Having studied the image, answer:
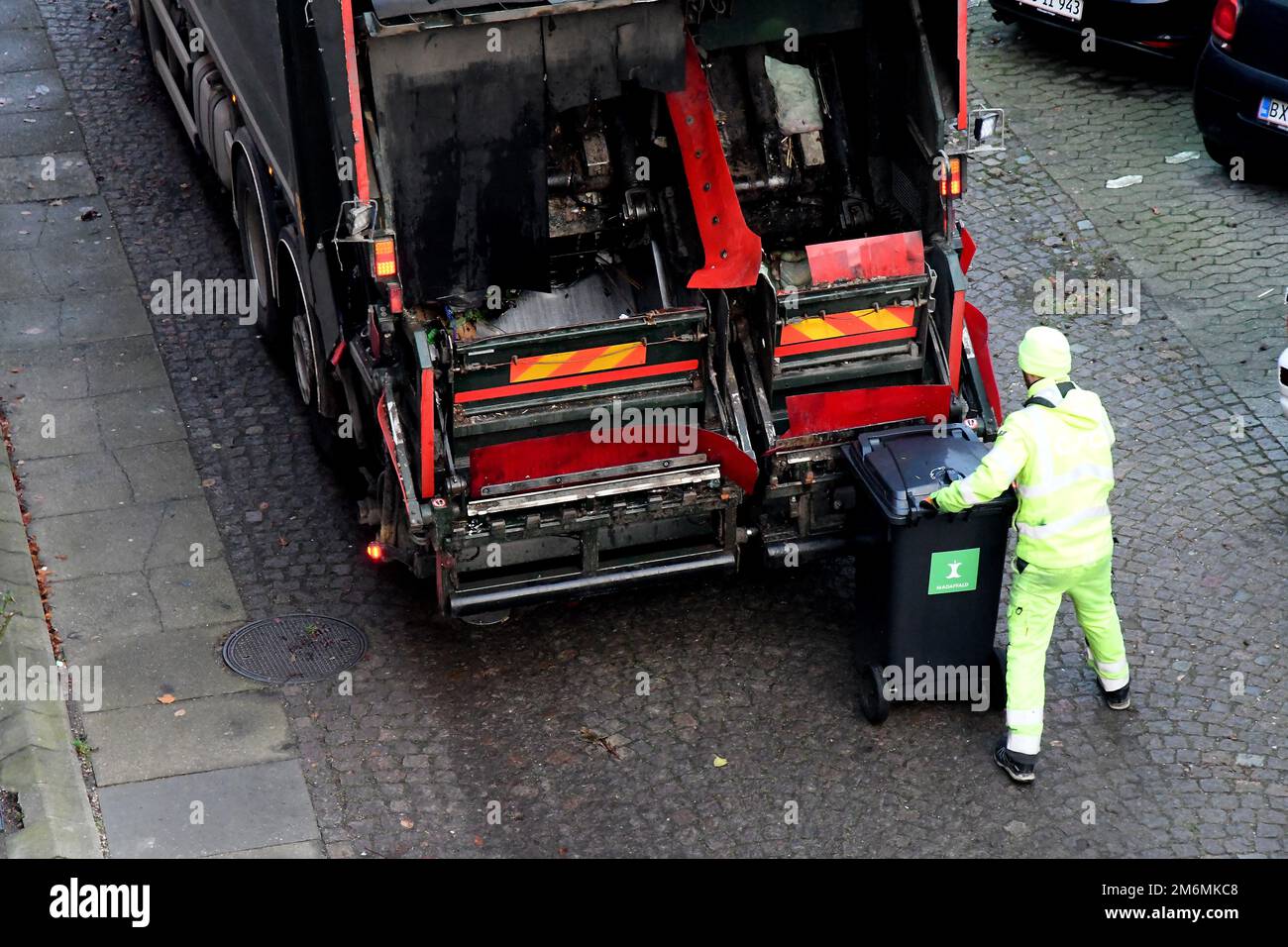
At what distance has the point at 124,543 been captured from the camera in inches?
291

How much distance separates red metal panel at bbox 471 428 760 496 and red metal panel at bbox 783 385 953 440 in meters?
0.23

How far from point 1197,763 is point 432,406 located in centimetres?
288

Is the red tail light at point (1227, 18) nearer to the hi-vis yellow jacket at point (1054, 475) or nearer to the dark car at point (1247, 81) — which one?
the dark car at point (1247, 81)

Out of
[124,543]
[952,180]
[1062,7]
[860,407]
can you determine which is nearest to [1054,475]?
[860,407]

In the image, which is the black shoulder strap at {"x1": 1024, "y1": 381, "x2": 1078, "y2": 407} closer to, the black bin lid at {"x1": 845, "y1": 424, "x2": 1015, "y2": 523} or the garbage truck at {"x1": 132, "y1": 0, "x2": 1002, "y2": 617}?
the black bin lid at {"x1": 845, "y1": 424, "x2": 1015, "y2": 523}

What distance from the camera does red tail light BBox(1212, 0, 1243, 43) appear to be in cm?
917

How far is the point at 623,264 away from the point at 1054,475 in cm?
205

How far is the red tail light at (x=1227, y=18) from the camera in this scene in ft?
30.1

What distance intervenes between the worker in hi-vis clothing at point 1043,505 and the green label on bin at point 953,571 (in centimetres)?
15

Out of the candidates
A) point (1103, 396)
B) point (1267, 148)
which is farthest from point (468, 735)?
point (1267, 148)

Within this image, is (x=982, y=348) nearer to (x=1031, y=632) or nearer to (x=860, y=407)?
(x=860, y=407)

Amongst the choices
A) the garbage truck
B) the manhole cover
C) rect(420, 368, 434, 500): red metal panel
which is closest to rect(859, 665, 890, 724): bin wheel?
the garbage truck

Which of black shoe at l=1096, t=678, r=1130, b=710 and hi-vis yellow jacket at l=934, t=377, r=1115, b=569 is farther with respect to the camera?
black shoe at l=1096, t=678, r=1130, b=710

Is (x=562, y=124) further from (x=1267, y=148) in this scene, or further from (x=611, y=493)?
(x=1267, y=148)
